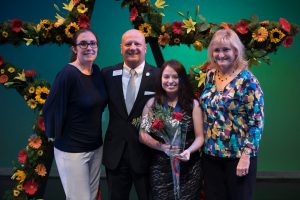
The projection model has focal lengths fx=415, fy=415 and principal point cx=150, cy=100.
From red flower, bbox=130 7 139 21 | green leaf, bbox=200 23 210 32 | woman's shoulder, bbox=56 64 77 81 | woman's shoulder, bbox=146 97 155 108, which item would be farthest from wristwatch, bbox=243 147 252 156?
red flower, bbox=130 7 139 21

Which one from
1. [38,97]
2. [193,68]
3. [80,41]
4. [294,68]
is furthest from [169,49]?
[80,41]

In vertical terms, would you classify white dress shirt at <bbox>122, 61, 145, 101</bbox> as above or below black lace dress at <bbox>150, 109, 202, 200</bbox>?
above

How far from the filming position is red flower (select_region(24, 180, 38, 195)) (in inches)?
149

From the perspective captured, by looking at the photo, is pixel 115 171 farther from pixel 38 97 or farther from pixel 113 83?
pixel 38 97

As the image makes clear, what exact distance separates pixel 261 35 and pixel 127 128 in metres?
1.48

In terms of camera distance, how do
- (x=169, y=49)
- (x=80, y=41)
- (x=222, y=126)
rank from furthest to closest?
(x=169, y=49)
(x=80, y=41)
(x=222, y=126)

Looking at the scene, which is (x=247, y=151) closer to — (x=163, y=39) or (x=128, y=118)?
(x=128, y=118)

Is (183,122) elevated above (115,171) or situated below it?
above

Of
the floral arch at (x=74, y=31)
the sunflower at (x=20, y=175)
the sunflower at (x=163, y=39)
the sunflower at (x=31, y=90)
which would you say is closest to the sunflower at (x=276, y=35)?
the floral arch at (x=74, y=31)

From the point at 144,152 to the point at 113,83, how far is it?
564mm

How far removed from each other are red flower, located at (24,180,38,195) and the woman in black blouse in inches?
34.5

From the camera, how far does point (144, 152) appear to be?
3055mm

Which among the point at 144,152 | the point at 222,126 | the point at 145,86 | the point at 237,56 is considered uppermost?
the point at 237,56

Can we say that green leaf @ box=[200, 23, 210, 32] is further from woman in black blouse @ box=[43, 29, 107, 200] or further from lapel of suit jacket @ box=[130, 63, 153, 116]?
woman in black blouse @ box=[43, 29, 107, 200]
